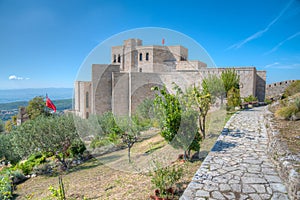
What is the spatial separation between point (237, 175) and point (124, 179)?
2610 mm

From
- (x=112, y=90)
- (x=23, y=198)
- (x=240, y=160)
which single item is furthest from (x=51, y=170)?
(x=112, y=90)

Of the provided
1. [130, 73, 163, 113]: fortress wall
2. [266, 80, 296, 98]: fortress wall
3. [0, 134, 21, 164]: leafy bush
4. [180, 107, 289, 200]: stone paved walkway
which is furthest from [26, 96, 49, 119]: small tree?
[266, 80, 296, 98]: fortress wall

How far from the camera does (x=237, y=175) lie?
10.9 ft

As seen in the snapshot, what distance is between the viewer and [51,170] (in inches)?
311

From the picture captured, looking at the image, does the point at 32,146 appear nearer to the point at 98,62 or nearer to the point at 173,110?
the point at 98,62

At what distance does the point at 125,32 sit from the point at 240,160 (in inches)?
146

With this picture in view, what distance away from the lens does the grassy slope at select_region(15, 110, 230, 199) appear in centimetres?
385

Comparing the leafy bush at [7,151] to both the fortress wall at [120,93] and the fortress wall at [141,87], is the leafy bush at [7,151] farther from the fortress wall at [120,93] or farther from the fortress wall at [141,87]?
the fortress wall at [141,87]

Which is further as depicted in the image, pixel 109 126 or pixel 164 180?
pixel 109 126

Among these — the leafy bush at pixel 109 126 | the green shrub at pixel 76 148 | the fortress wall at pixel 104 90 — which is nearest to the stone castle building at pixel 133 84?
the fortress wall at pixel 104 90

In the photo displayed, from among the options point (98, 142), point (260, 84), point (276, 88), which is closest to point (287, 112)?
point (98, 142)

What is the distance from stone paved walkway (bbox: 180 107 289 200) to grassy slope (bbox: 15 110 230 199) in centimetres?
36

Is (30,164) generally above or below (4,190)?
below

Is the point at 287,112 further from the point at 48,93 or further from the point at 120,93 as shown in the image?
the point at 120,93
